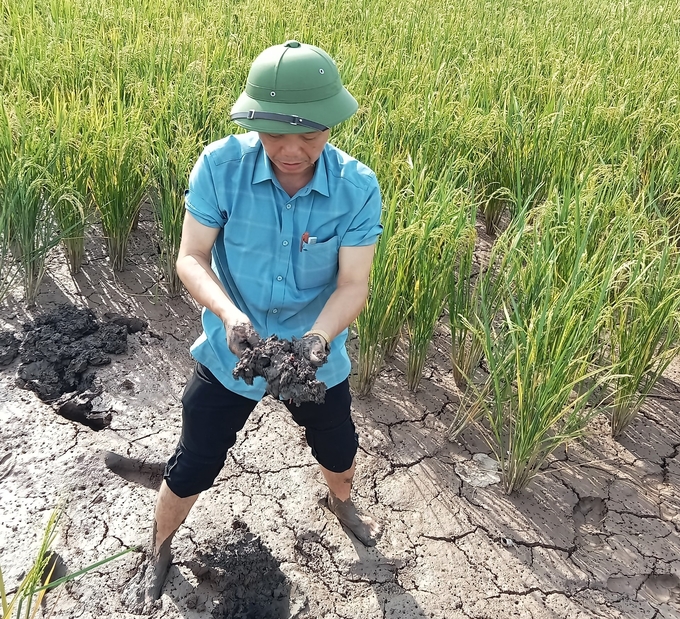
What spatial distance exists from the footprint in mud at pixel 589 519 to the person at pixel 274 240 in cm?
90

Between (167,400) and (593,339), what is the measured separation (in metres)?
1.38

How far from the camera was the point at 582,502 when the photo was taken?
197 centimetres

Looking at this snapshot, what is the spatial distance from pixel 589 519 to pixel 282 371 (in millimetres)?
1262

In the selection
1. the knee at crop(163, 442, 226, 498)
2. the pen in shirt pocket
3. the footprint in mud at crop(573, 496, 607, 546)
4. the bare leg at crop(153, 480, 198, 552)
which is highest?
the pen in shirt pocket

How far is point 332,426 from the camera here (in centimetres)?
150

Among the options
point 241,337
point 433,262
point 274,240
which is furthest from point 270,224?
point 433,262

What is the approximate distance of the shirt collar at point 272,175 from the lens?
4.17 feet

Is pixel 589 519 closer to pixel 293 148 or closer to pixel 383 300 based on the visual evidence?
pixel 383 300

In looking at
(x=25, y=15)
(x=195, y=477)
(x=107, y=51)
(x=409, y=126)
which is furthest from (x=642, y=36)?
(x=195, y=477)

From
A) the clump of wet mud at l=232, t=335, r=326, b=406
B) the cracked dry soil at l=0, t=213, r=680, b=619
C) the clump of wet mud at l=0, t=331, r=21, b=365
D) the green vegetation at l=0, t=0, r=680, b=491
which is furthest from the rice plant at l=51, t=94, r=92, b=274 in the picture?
the clump of wet mud at l=232, t=335, r=326, b=406

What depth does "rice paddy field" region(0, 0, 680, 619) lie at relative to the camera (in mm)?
1784

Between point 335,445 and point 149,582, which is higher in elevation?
point 335,445

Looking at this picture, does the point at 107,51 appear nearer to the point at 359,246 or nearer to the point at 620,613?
the point at 359,246

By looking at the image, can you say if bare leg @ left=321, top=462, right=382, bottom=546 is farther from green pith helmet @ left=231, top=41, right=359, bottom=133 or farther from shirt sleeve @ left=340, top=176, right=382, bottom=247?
green pith helmet @ left=231, top=41, right=359, bottom=133
